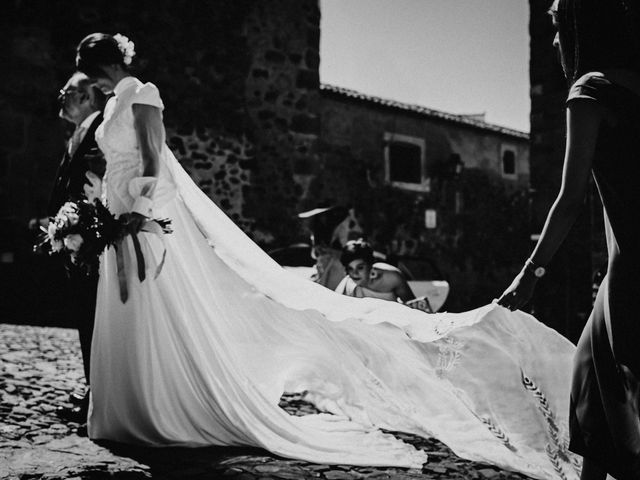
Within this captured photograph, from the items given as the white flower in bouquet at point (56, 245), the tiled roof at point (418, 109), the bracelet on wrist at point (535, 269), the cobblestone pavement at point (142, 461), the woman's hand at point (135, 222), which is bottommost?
the cobblestone pavement at point (142, 461)

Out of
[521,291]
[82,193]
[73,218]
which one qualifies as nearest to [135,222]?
[73,218]

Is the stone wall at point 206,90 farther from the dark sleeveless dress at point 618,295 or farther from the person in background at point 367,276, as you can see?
the dark sleeveless dress at point 618,295

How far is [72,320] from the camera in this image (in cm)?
939

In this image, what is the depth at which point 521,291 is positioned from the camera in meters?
1.98

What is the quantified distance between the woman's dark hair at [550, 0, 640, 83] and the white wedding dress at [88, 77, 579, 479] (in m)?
0.98

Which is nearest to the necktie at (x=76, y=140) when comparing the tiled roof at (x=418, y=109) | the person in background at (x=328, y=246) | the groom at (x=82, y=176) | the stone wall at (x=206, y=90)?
the groom at (x=82, y=176)

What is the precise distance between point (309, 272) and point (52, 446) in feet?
13.7

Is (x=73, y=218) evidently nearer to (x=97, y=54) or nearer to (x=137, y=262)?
(x=137, y=262)

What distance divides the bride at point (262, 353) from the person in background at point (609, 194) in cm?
65

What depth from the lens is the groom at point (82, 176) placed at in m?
3.64

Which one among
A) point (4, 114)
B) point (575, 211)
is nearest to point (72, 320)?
point (4, 114)

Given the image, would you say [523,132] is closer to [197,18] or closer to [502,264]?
[502,264]

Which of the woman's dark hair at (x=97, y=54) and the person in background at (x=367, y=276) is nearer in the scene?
the woman's dark hair at (x=97, y=54)

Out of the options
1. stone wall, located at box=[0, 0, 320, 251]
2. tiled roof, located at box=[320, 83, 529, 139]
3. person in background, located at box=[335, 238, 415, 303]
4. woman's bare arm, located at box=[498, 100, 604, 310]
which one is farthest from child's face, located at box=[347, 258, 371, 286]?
tiled roof, located at box=[320, 83, 529, 139]
